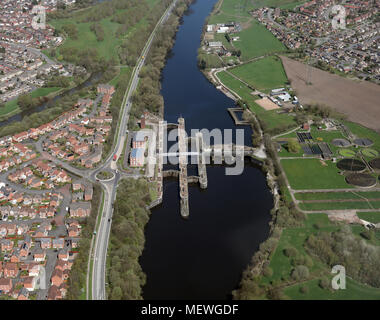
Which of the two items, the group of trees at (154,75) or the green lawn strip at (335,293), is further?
the group of trees at (154,75)

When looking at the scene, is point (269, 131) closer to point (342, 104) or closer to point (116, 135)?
point (342, 104)

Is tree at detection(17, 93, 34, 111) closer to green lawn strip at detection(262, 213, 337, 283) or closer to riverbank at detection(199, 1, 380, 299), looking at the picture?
riverbank at detection(199, 1, 380, 299)

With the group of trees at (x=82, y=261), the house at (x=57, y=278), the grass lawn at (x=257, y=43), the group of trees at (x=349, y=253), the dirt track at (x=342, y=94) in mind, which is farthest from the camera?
the grass lawn at (x=257, y=43)

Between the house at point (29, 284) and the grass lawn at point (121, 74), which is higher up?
the house at point (29, 284)

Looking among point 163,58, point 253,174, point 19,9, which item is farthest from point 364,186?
point 19,9

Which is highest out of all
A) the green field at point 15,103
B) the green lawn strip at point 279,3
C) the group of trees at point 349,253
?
the green lawn strip at point 279,3

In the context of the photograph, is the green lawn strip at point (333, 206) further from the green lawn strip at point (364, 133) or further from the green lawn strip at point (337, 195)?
the green lawn strip at point (364, 133)

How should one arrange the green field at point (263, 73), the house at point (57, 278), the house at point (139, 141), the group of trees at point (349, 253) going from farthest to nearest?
1. the green field at point (263, 73)
2. the house at point (139, 141)
3. the group of trees at point (349, 253)
4. the house at point (57, 278)

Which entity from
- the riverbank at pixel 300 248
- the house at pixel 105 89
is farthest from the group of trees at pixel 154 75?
the riverbank at pixel 300 248
